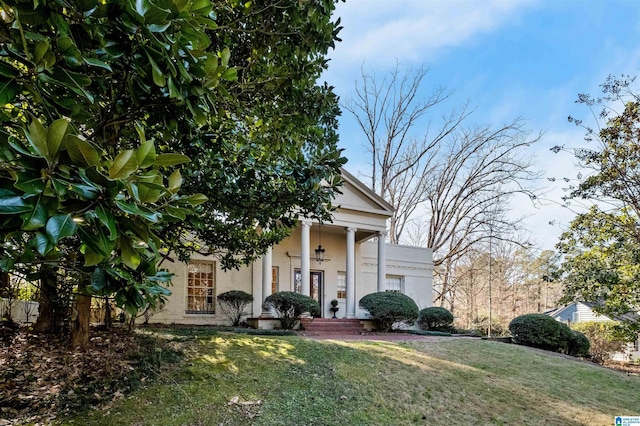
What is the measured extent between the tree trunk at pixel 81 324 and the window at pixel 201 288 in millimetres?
7321

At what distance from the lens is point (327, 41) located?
4078 mm

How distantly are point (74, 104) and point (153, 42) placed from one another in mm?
501

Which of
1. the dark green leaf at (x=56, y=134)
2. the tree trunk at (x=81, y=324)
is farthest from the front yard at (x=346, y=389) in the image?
Result: the dark green leaf at (x=56, y=134)

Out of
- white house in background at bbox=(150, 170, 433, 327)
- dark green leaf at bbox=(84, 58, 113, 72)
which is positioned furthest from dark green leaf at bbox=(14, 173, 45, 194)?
white house in background at bbox=(150, 170, 433, 327)

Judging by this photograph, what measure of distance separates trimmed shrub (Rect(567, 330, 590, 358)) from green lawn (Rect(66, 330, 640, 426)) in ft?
11.9

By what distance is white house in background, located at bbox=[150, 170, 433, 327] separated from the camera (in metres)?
12.8

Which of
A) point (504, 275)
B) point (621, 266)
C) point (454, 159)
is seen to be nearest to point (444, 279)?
point (504, 275)

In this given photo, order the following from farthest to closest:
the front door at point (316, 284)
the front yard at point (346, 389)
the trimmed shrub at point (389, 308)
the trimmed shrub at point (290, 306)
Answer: the front door at point (316, 284), the trimmed shrub at point (389, 308), the trimmed shrub at point (290, 306), the front yard at point (346, 389)

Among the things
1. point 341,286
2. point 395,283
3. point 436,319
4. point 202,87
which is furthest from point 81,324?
point 395,283

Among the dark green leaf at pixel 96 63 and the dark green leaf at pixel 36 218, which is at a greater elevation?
the dark green leaf at pixel 96 63

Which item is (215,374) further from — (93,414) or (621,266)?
(621,266)

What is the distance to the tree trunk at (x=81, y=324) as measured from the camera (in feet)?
17.8

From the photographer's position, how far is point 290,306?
11.9 m

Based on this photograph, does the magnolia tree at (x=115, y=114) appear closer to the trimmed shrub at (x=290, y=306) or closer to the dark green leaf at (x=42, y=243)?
the dark green leaf at (x=42, y=243)
